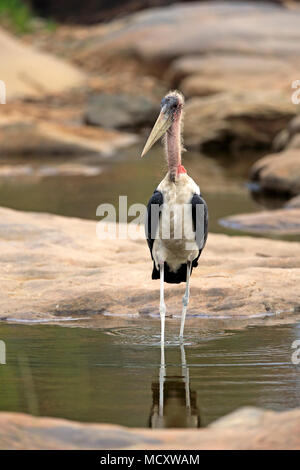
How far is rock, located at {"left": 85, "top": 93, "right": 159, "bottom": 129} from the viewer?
2036 cm

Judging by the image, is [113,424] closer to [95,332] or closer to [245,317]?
[95,332]

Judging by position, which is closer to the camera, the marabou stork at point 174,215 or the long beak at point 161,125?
the marabou stork at point 174,215

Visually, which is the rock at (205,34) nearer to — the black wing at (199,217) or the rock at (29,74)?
the rock at (29,74)

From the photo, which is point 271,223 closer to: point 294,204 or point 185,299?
point 294,204

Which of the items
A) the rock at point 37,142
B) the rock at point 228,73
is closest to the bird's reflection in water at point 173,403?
the rock at point 37,142

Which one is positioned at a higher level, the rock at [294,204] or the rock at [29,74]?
the rock at [29,74]

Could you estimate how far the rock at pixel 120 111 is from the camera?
20.4m

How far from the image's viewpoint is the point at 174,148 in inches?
255

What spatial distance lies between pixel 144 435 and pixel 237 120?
14.1 m

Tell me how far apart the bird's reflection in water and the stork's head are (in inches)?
63.4

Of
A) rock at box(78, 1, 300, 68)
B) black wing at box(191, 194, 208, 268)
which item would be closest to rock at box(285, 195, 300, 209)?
black wing at box(191, 194, 208, 268)

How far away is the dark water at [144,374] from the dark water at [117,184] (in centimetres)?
434

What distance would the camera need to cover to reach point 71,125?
2005 cm
